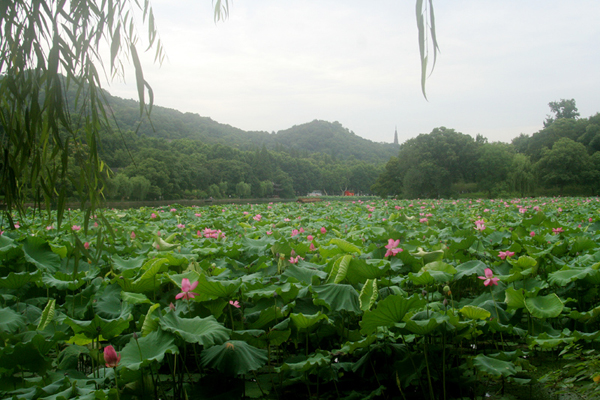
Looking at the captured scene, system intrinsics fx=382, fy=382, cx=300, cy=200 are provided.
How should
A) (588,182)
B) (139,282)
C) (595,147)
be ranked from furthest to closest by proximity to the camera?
(595,147) < (588,182) < (139,282)

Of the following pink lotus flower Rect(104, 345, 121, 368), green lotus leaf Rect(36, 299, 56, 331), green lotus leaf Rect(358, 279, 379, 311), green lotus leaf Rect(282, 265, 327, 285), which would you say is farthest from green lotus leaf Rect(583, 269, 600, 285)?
green lotus leaf Rect(36, 299, 56, 331)

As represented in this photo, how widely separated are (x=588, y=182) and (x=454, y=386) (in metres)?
40.1

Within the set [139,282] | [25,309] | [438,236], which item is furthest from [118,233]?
[438,236]

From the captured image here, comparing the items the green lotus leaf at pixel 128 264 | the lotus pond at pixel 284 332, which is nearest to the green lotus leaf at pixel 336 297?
the lotus pond at pixel 284 332

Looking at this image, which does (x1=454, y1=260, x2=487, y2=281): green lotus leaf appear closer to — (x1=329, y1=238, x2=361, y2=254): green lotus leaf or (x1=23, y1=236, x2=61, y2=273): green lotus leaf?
(x1=329, y1=238, x2=361, y2=254): green lotus leaf

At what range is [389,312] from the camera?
59.7 inches

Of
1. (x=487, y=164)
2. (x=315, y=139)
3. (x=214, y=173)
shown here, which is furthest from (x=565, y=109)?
(x=315, y=139)

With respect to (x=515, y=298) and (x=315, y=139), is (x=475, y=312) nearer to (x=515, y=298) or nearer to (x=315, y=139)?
(x=515, y=298)

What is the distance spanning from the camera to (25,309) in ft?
7.11

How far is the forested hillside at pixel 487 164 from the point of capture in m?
33.3

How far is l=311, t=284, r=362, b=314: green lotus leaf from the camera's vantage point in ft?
5.75

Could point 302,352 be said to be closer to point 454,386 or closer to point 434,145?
point 454,386

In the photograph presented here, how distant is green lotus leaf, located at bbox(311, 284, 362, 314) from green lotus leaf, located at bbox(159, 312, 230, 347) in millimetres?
472

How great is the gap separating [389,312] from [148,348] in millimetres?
923
